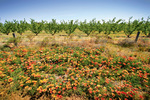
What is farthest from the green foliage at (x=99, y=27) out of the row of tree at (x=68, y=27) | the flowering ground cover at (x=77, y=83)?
the flowering ground cover at (x=77, y=83)

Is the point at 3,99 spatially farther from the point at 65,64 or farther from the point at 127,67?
the point at 127,67

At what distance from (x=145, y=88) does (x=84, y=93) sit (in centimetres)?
268

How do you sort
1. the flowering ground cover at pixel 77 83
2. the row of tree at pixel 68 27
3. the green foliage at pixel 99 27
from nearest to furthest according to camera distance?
the flowering ground cover at pixel 77 83 → the row of tree at pixel 68 27 → the green foliage at pixel 99 27

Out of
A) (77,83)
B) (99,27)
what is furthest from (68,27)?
(77,83)

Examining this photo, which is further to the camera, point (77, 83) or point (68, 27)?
point (68, 27)

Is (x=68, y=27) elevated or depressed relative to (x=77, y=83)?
elevated

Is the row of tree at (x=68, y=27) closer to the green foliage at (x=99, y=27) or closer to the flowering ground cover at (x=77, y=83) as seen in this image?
the green foliage at (x=99, y=27)

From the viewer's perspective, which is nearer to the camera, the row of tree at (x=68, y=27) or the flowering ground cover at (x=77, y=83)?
the flowering ground cover at (x=77, y=83)

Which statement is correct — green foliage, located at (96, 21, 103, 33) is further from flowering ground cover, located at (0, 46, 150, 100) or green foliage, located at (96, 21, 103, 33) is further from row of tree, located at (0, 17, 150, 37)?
flowering ground cover, located at (0, 46, 150, 100)

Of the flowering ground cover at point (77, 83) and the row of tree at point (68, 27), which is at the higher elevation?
the row of tree at point (68, 27)

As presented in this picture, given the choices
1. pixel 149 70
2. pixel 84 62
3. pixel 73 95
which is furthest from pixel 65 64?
pixel 149 70

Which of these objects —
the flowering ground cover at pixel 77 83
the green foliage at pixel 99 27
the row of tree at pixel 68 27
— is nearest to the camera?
the flowering ground cover at pixel 77 83

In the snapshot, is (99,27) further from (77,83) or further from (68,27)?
(77,83)

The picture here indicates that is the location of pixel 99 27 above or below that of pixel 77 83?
above
